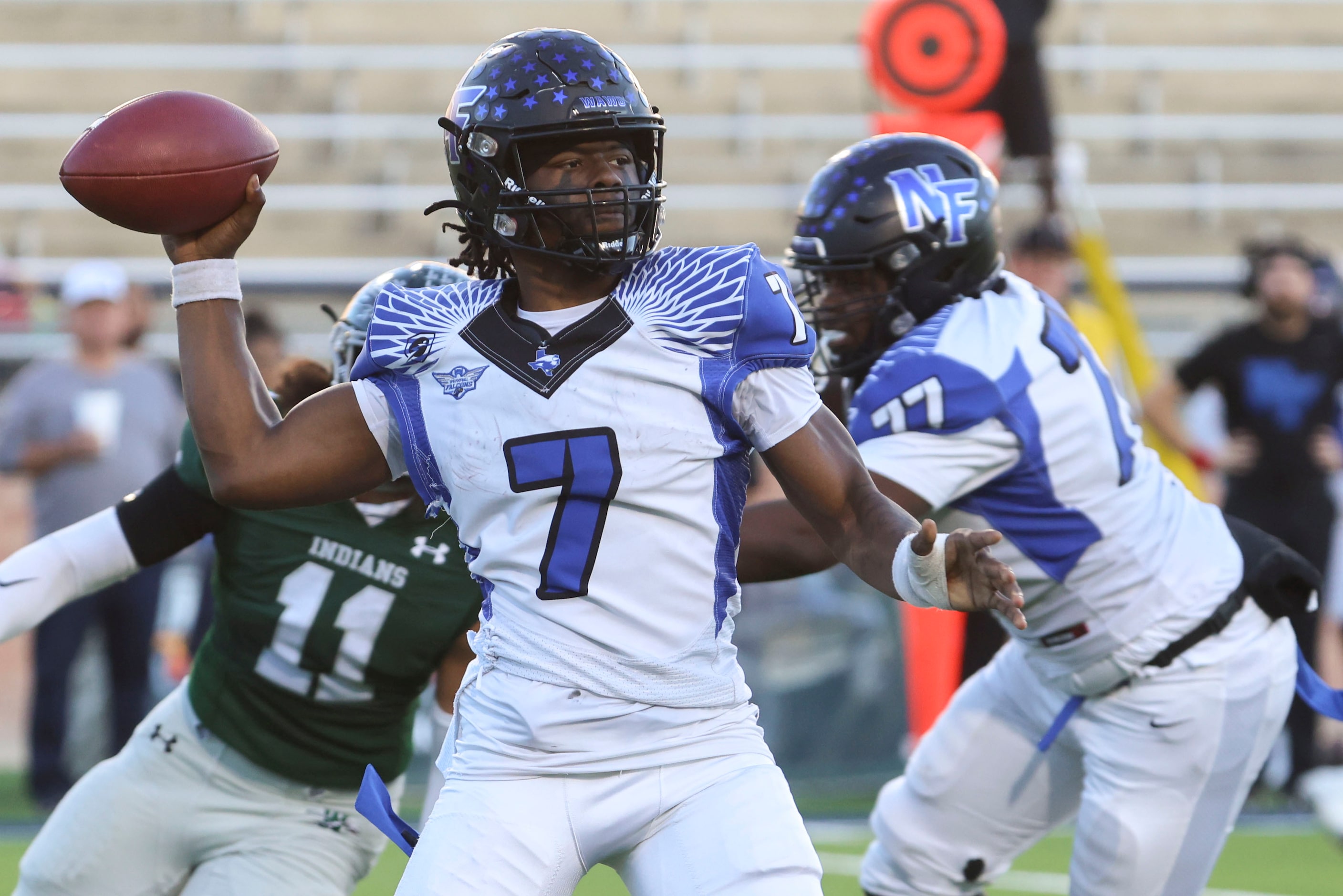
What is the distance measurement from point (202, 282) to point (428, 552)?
2.89ft

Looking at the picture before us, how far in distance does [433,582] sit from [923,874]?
116cm

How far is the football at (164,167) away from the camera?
2492 mm

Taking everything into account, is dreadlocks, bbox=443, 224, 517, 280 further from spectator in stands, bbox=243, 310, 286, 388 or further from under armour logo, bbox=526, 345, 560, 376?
spectator in stands, bbox=243, 310, 286, 388

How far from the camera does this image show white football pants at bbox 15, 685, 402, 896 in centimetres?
314

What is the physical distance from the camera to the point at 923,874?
3477 millimetres

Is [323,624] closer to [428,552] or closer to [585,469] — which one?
[428,552]

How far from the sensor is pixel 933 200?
347 cm

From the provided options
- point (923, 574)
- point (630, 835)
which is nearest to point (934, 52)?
point (923, 574)

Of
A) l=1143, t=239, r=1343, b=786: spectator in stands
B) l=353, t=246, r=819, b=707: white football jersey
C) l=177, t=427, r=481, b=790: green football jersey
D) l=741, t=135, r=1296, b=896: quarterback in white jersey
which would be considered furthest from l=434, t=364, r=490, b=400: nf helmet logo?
l=1143, t=239, r=1343, b=786: spectator in stands

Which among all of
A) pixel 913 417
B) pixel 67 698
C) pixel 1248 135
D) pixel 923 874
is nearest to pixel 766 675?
pixel 67 698

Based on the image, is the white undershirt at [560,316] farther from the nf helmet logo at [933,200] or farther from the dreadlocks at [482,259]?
the nf helmet logo at [933,200]

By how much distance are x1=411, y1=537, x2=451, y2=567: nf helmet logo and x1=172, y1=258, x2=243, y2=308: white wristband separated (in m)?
0.83

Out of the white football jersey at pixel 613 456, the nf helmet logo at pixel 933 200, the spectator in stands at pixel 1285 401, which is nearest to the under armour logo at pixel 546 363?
the white football jersey at pixel 613 456

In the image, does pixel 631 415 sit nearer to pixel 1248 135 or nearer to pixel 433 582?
pixel 433 582
